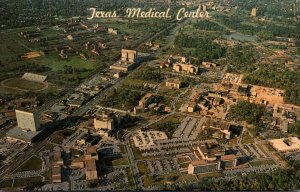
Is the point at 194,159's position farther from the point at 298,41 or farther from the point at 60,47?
the point at 298,41

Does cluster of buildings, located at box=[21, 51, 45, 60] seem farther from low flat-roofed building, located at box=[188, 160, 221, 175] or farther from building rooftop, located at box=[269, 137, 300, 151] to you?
building rooftop, located at box=[269, 137, 300, 151]

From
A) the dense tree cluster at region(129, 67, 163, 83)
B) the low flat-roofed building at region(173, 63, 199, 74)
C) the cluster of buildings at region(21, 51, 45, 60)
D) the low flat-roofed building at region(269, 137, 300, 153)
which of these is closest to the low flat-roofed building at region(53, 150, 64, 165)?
the low flat-roofed building at region(269, 137, 300, 153)

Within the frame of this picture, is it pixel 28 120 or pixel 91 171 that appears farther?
pixel 28 120

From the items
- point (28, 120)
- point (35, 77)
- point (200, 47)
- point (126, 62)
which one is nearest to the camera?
point (28, 120)

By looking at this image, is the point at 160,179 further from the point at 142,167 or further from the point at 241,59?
the point at 241,59

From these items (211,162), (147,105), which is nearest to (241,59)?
(147,105)

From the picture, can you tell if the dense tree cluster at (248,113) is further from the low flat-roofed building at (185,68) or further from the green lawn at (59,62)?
the green lawn at (59,62)
